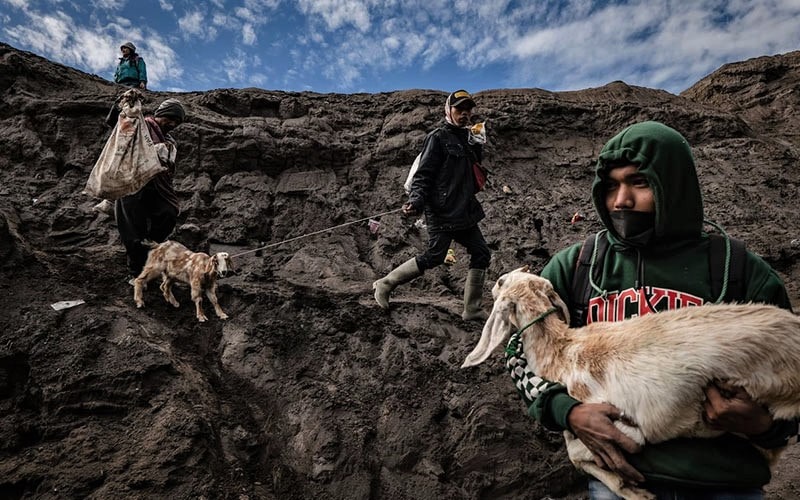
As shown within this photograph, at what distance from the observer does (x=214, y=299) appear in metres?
5.37

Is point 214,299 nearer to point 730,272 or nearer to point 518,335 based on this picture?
point 518,335

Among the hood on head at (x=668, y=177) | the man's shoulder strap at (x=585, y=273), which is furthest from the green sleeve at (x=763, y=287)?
the man's shoulder strap at (x=585, y=273)

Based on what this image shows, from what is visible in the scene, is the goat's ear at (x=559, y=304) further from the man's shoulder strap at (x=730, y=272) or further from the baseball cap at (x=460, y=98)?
the baseball cap at (x=460, y=98)

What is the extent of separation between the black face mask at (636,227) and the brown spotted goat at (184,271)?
4639 mm

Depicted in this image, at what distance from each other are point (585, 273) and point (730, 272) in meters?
0.55

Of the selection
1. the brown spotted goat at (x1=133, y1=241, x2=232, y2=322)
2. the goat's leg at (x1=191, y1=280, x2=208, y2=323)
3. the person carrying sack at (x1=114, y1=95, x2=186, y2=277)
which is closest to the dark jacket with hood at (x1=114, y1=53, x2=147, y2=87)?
the person carrying sack at (x1=114, y1=95, x2=186, y2=277)

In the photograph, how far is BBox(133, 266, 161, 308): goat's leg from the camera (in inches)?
204

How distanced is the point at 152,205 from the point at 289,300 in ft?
6.96

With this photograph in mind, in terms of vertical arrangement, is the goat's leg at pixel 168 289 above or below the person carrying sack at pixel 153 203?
below

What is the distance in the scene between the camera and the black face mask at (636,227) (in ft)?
6.13

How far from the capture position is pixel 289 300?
537cm

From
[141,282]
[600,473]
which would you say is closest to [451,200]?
[600,473]

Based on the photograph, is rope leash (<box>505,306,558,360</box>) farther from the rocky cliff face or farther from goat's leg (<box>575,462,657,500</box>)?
the rocky cliff face

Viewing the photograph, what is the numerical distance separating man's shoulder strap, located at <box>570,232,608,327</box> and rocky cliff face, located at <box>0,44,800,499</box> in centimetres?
199
